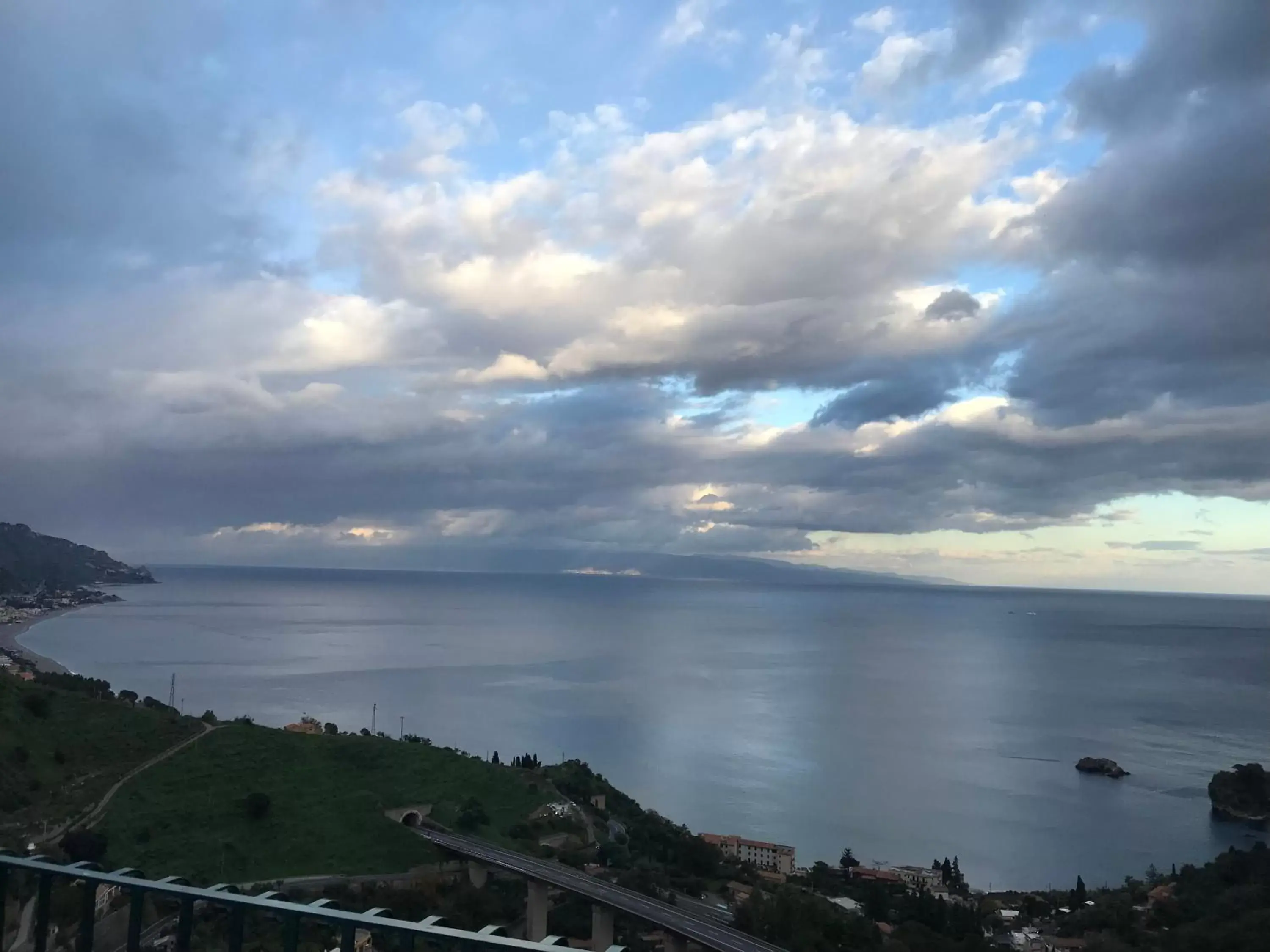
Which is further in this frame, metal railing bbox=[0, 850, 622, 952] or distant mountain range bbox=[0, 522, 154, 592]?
distant mountain range bbox=[0, 522, 154, 592]

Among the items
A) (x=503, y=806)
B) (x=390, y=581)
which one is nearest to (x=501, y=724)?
(x=503, y=806)

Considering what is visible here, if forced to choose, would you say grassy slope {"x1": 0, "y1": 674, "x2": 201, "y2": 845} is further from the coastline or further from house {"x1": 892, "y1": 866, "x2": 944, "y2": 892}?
house {"x1": 892, "y1": 866, "x2": 944, "y2": 892}

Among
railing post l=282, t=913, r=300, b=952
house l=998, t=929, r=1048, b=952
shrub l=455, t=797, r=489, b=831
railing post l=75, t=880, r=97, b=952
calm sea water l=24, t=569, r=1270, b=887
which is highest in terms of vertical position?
railing post l=282, t=913, r=300, b=952

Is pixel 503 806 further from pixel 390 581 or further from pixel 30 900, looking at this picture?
pixel 390 581

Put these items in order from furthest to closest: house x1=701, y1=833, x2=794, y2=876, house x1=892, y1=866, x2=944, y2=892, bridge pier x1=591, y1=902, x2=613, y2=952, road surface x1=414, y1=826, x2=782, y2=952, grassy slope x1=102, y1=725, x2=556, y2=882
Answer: house x1=701, y1=833, x2=794, y2=876 < house x1=892, y1=866, x2=944, y2=892 < grassy slope x1=102, y1=725, x2=556, y2=882 < bridge pier x1=591, y1=902, x2=613, y2=952 < road surface x1=414, y1=826, x2=782, y2=952

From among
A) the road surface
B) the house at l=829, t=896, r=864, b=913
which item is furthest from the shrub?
the house at l=829, t=896, r=864, b=913

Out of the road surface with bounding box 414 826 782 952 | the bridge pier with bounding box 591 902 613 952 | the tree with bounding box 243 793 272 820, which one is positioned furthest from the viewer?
the tree with bounding box 243 793 272 820
